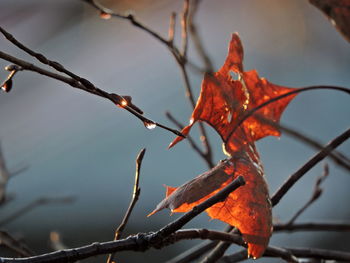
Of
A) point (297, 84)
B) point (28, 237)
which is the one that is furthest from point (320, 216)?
point (28, 237)

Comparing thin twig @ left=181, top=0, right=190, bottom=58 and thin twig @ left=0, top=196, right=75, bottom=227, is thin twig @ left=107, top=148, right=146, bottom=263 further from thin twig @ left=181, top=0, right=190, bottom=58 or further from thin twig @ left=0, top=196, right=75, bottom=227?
thin twig @ left=0, top=196, right=75, bottom=227

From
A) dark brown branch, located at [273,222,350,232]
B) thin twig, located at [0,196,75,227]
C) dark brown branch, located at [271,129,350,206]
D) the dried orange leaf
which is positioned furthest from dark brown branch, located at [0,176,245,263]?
thin twig, located at [0,196,75,227]

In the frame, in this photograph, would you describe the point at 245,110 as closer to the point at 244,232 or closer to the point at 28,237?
the point at 244,232

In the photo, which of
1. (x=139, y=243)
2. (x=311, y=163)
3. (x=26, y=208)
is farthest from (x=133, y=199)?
(x=26, y=208)

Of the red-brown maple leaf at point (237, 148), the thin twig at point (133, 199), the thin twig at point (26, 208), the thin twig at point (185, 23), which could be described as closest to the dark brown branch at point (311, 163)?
the red-brown maple leaf at point (237, 148)

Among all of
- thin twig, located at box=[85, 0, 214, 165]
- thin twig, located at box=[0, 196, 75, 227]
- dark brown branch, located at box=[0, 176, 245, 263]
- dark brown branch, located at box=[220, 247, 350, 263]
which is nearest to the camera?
dark brown branch, located at box=[0, 176, 245, 263]

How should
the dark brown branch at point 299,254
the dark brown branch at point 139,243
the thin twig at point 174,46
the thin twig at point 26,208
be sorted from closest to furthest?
the dark brown branch at point 139,243 < the dark brown branch at point 299,254 < the thin twig at point 174,46 < the thin twig at point 26,208

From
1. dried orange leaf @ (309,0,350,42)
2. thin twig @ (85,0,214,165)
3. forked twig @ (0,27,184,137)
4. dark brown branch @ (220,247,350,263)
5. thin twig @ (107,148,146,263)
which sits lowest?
dark brown branch @ (220,247,350,263)

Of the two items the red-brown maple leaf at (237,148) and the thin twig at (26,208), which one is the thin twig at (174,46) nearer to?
the red-brown maple leaf at (237,148)
